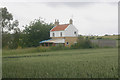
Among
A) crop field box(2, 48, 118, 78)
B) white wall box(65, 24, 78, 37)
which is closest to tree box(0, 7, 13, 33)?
white wall box(65, 24, 78, 37)

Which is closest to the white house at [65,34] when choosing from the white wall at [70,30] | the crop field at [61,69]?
the white wall at [70,30]

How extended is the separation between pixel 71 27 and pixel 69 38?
298 centimetres

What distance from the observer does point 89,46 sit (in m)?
34.3

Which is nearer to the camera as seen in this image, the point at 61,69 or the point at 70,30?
the point at 61,69

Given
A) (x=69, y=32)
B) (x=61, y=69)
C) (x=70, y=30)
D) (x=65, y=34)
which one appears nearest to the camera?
(x=61, y=69)

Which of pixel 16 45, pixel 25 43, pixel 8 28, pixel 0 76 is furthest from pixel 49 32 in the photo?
pixel 0 76

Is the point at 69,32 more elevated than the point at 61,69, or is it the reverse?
the point at 69,32

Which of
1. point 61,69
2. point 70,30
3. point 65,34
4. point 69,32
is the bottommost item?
point 61,69

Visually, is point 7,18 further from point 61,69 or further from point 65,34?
point 61,69

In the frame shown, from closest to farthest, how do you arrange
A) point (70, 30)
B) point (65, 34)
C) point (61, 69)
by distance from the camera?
1. point (61, 69)
2. point (65, 34)
3. point (70, 30)

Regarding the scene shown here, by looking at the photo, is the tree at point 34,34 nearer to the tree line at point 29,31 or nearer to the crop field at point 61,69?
the tree line at point 29,31

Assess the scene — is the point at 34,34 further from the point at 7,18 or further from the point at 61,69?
the point at 61,69

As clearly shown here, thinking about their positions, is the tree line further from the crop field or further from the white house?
the crop field

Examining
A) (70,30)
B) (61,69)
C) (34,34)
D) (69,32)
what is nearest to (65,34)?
(69,32)
